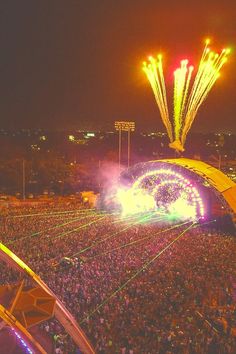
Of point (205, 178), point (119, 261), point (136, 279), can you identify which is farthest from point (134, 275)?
point (205, 178)

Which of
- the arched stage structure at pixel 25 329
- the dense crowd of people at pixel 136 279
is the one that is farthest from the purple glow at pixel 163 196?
the arched stage structure at pixel 25 329

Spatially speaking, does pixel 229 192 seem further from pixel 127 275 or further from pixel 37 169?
pixel 37 169

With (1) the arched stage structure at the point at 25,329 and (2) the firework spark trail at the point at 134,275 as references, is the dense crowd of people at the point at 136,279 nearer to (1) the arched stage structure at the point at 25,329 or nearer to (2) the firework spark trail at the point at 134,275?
(2) the firework spark trail at the point at 134,275

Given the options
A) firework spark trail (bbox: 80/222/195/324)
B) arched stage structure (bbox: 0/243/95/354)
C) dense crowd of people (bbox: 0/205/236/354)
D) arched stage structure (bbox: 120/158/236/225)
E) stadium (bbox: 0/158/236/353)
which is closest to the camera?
arched stage structure (bbox: 0/243/95/354)

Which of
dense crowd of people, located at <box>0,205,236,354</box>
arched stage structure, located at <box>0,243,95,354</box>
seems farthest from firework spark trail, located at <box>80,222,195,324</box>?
arched stage structure, located at <box>0,243,95,354</box>

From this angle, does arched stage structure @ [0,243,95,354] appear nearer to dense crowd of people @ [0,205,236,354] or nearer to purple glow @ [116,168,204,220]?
dense crowd of people @ [0,205,236,354]

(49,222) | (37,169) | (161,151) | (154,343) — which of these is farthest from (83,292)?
(161,151)
